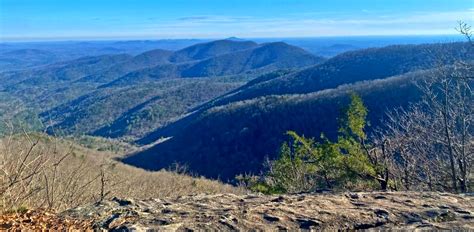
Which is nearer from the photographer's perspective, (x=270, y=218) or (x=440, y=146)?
(x=270, y=218)

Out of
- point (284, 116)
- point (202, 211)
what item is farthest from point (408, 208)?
point (284, 116)

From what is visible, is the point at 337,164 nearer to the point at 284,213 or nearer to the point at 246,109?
the point at 284,213

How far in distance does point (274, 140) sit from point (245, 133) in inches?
243

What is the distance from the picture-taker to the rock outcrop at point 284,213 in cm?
364

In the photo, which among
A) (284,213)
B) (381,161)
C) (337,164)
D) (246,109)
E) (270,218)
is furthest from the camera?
(246,109)

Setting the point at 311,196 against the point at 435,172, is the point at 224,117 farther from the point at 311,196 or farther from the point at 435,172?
the point at 311,196

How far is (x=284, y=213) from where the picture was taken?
153 inches

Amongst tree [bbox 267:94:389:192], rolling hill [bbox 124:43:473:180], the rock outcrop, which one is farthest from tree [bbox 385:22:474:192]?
rolling hill [bbox 124:43:473:180]

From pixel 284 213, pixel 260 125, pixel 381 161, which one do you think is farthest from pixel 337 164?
pixel 260 125

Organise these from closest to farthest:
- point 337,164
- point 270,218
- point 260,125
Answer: point 270,218 < point 337,164 < point 260,125

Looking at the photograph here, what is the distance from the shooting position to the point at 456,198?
4359 millimetres

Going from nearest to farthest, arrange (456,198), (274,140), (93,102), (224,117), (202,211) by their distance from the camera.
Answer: (202,211)
(456,198)
(274,140)
(224,117)
(93,102)

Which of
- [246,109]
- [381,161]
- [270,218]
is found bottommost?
[246,109]

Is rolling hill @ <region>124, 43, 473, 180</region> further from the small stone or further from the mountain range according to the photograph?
the small stone
